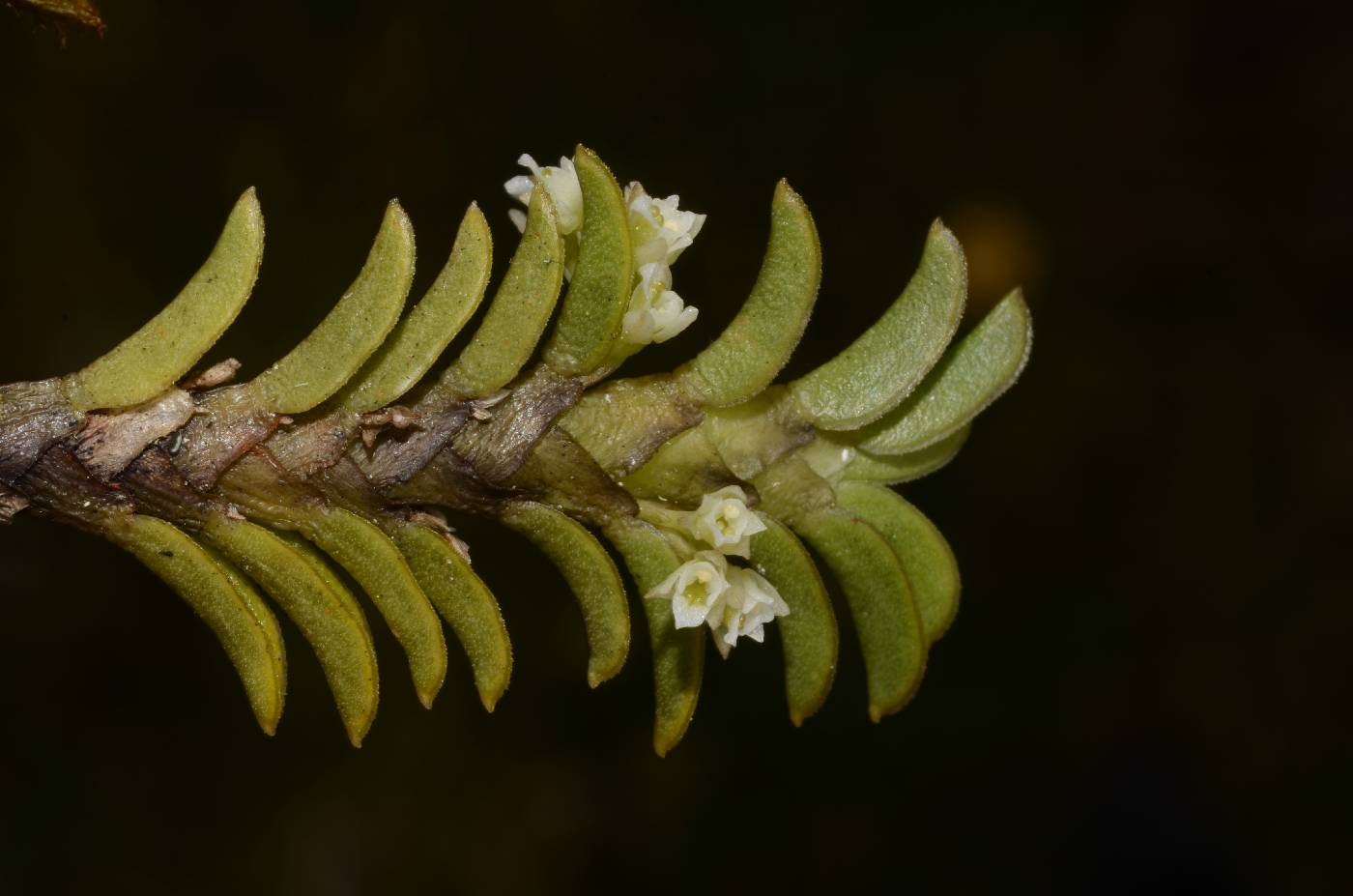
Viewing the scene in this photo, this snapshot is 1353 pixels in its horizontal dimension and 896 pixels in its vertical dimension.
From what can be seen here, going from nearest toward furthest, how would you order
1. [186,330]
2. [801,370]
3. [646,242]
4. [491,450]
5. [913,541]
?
[186,330]
[491,450]
[646,242]
[913,541]
[801,370]

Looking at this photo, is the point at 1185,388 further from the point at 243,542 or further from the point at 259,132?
the point at 243,542

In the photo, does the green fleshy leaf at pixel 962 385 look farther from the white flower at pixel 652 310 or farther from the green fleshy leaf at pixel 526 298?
the green fleshy leaf at pixel 526 298

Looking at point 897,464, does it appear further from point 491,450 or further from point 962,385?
point 491,450

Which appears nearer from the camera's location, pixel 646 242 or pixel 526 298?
pixel 526 298

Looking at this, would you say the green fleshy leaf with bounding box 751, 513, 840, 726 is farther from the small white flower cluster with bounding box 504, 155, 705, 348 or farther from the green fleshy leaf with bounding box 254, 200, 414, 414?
the green fleshy leaf with bounding box 254, 200, 414, 414

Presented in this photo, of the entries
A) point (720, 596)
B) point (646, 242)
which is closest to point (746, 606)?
point (720, 596)

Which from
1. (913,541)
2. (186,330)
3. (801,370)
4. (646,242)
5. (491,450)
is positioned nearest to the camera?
(186,330)

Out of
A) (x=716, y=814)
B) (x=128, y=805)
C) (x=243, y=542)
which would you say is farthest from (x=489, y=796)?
(x=243, y=542)

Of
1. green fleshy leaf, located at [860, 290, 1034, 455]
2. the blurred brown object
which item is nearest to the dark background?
the blurred brown object
